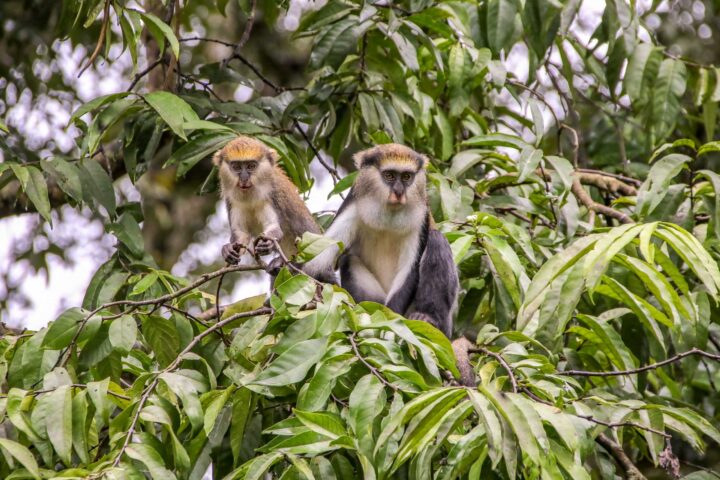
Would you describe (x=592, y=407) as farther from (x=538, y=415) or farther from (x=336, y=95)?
(x=336, y=95)

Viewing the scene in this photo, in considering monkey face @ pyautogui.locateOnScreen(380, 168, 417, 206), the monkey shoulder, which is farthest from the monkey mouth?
the monkey shoulder

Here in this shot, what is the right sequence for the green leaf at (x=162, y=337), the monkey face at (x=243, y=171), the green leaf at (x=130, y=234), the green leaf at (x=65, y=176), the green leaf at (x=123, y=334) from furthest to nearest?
the monkey face at (x=243, y=171), the green leaf at (x=130, y=234), the green leaf at (x=65, y=176), the green leaf at (x=162, y=337), the green leaf at (x=123, y=334)

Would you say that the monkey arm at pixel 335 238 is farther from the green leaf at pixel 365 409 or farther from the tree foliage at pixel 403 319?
the green leaf at pixel 365 409

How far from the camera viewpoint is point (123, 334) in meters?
3.41

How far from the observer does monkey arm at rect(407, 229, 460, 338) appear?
201 inches

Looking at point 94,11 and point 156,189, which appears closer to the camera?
point 94,11

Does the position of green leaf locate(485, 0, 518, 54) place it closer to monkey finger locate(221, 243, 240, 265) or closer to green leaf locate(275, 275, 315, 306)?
monkey finger locate(221, 243, 240, 265)

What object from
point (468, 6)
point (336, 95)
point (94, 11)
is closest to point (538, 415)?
point (94, 11)

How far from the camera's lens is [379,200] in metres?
5.21

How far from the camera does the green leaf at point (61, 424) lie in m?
2.93

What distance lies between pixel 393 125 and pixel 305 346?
295 centimetres

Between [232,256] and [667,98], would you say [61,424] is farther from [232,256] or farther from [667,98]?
[667,98]

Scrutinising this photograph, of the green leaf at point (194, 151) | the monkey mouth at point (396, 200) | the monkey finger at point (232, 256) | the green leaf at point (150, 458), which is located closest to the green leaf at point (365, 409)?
the green leaf at point (150, 458)

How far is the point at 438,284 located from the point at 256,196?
1432mm
